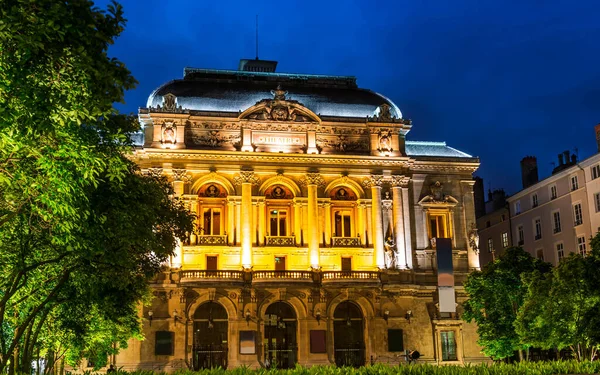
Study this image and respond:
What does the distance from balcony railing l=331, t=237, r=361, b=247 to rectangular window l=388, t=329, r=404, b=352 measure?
7666 millimetres

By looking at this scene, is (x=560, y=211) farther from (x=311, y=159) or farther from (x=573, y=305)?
(x=573, y=305)

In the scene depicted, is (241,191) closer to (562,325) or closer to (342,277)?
(342,277)

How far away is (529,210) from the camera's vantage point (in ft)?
237

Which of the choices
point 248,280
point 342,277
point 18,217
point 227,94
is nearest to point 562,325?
point 342,277

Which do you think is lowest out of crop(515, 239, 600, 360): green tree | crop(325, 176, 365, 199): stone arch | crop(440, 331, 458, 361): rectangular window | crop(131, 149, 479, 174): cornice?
crop(440, 331, 458, 361): rectangular window

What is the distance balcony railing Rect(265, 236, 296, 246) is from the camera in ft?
194

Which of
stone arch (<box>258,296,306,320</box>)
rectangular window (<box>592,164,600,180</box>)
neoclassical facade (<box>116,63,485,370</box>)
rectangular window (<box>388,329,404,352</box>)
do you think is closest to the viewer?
neoclassical facade (<box>116,63,485,370</box>)

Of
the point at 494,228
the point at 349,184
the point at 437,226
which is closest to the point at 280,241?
the point at 349,184

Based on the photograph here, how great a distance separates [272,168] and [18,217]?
3772cm

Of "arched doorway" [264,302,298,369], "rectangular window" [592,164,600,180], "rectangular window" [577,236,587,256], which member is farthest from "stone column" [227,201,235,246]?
"rectangular window" [592,164,600,180]

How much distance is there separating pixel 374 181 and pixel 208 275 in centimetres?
1625

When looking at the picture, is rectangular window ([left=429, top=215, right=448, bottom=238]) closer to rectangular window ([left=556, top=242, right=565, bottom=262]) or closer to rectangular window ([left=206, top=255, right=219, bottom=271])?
rectangular window ([left=556, top=242, right=565, bottom=262])

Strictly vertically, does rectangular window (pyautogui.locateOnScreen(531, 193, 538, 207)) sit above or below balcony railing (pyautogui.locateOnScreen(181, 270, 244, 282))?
above

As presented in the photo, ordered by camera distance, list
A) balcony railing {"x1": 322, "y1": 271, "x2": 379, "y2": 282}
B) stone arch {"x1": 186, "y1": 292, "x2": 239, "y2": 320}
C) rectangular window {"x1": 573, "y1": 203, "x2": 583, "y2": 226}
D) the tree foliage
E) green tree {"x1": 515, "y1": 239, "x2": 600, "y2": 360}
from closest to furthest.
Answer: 1. the tree foliage
2. green tree {"x1": 515, "y1": 239, "x2": 600, "y2": 360}
3. stone arch {"x1": 186, "y1": 292, "x2": 239, "y2": 320}
4. balcony railing {"x1": 322, "y1": 271, "x2": 379, "y2": 282}
5. rectangular window {"x1": 573, "y1": 203, "x2": 583, "y2": 226}
